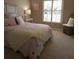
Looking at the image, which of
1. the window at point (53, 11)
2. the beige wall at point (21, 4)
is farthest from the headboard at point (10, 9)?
the window at point (53, 11)

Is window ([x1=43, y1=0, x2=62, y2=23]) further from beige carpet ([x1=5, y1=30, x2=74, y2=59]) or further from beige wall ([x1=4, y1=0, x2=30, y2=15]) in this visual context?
beige wall ([x1=4, y1=0, x2=30, y2=15])

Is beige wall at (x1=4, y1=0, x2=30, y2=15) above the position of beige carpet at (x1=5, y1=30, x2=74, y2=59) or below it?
above

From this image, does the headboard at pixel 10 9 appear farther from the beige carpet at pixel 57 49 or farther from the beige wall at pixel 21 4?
the beige carpet at pixel 57 49

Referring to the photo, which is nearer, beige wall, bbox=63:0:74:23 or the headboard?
beige wall, bbox=63:0:74:23

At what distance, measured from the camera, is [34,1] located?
489 centimetres

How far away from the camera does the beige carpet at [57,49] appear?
2.46m

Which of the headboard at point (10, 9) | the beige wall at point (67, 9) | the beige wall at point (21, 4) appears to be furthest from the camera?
the beige wall at point (21, 4)

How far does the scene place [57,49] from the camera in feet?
10.3

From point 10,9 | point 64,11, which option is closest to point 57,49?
point 64,11

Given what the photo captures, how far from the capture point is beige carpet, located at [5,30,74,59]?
2.46 meters

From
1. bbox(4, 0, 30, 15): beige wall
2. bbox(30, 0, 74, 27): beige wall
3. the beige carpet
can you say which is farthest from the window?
bbox(4, 0, 30, 15): beige wall

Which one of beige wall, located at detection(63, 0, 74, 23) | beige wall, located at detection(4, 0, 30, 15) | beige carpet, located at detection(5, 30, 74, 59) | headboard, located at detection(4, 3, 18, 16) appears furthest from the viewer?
beige wall, located at detection(4, 0, 30, 15)

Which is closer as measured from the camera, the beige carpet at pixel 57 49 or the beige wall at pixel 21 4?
the beige carpet at pixel 57 49
